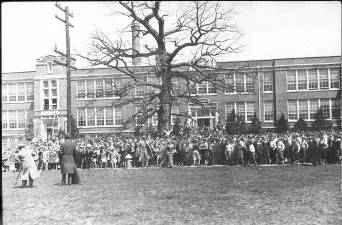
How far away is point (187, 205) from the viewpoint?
10.5 m

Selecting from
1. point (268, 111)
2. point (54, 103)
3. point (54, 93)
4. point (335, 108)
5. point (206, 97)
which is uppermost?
point (54, 93)

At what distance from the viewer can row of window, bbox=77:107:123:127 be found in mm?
48750

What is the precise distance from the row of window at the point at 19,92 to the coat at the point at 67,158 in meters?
37.7

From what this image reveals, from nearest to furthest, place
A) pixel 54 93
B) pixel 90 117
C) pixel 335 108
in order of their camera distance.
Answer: pixel 335 108 → pixel 90 117 → pixel 54 93

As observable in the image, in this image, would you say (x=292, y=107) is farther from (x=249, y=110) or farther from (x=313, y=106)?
(x=249, y=110)

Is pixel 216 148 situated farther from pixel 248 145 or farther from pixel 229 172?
pixel 229 172

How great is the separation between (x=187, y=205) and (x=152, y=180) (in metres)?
5.67

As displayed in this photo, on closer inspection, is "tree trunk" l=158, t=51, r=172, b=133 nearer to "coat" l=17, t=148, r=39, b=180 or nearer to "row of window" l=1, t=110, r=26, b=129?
"coat" l=17, t=148, r=39, b=180

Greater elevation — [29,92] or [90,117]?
[29,92]

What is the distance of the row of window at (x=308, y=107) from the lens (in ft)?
140

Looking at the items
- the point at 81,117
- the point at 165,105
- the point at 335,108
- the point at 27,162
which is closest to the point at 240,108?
the point at 335,108

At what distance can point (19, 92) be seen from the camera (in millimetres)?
51312

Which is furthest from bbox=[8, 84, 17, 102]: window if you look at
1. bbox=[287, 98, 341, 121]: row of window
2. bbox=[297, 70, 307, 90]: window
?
bbox=[297, 70, 307, 90]: window

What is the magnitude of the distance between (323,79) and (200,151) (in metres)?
23.2
